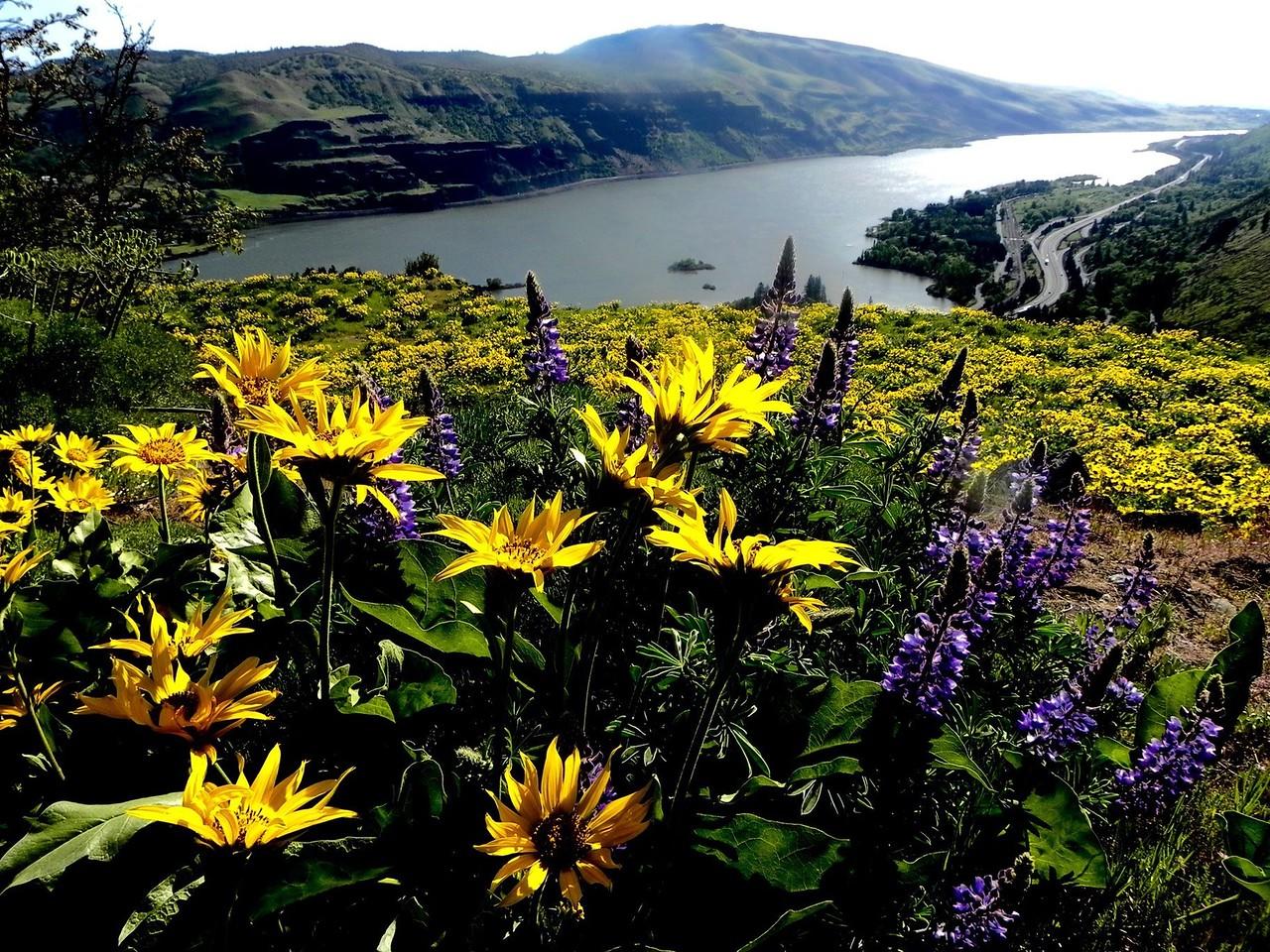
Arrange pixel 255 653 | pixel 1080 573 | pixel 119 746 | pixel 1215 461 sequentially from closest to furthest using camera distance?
1. pixel 119 746
2. pixel 255 653
3. pixel 1080 573
4. pixel 1215 461

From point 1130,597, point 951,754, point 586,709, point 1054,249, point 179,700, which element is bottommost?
point 1130,597

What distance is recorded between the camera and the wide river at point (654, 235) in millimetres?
34062

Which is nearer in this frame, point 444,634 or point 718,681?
point 718,681

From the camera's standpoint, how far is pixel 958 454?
2.51 m

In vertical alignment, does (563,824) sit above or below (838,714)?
above

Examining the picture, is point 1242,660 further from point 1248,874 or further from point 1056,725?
point 1056,725

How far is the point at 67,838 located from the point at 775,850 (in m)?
1.17

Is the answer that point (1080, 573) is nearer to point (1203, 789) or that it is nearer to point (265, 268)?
point (1203, 789)

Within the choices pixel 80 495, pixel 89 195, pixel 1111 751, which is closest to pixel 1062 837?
pixel 1111 751

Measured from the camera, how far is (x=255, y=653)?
1490 mm

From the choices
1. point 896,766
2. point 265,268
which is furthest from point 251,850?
point 265,268

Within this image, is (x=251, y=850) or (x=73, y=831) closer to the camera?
(x=251, y=850)

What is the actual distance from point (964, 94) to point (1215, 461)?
22537 centimetres

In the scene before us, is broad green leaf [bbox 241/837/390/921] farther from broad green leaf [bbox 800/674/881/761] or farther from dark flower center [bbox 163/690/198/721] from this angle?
broad green leaf [bbox 800/674/881/761]
